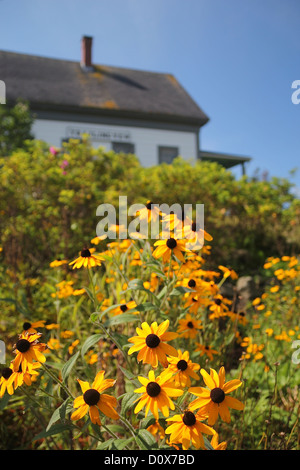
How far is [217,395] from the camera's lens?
3.10 ft

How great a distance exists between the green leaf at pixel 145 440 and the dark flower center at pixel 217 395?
0.85 feet

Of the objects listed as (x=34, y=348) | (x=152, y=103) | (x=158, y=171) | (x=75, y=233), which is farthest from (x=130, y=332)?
(x=152, y=103)

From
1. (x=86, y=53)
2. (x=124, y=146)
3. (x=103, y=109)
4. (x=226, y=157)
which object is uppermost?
(x=86, y=53)

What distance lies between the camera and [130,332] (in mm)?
1938

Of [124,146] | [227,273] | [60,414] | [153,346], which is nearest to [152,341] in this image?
[153,346]

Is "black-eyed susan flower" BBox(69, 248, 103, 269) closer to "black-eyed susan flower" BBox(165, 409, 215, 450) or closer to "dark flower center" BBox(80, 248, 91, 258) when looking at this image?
"dark flower center" BBox(80, 248, 91, 258)

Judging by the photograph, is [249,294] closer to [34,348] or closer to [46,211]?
[46,211]

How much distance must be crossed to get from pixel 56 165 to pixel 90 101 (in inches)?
350

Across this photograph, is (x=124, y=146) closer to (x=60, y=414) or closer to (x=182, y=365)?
(x=182, y=365)

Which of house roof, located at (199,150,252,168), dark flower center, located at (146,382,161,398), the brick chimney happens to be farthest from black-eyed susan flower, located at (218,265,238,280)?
the brick chimney

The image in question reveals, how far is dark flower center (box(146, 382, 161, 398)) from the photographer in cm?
96

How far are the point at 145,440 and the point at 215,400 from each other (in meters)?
0.28

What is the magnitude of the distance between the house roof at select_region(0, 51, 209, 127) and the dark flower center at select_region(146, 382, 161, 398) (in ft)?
41.8

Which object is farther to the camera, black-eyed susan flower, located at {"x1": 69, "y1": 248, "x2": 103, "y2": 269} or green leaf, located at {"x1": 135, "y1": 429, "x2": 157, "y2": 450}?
black-eyed susan flower, located at {"x1": 69, "y1": 248, "x2": 103, "y2": 269}
